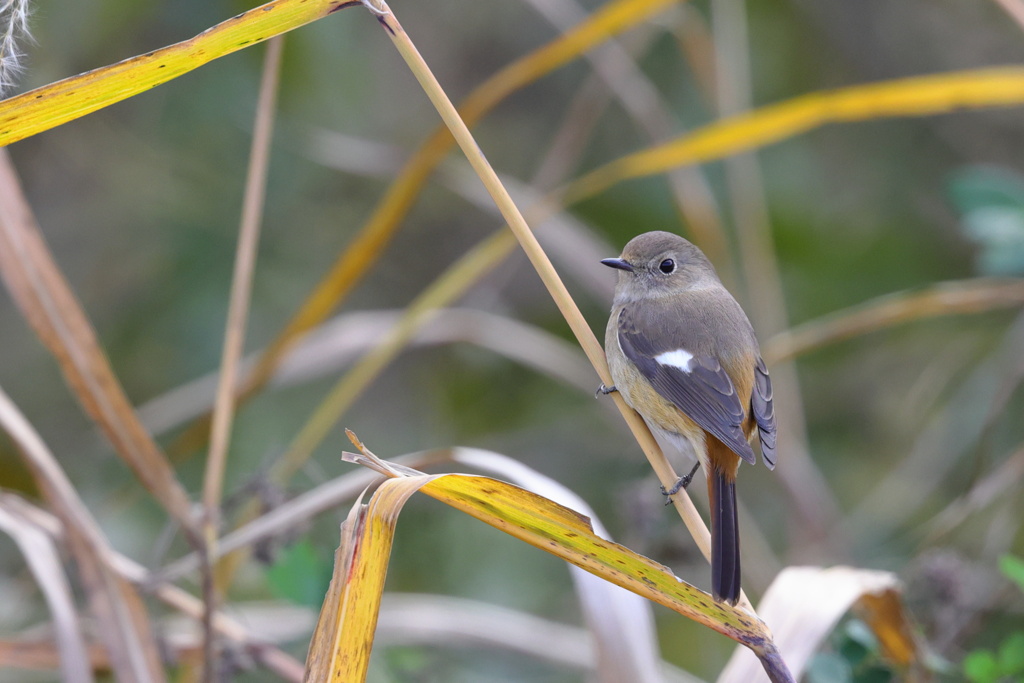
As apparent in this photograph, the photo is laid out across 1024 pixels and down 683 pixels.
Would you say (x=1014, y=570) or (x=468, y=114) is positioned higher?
(x=468, y=114)

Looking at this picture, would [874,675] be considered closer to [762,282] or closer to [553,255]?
[762,282]

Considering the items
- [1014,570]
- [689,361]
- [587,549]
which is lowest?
[587,549]

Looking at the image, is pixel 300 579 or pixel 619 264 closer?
pixel 300 579

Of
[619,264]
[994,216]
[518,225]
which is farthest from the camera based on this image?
[994,216]

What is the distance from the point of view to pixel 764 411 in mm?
2113

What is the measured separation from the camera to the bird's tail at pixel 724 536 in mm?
1454

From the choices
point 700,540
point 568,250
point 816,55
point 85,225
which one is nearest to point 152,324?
point 85,225

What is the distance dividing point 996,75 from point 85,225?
3.69 m

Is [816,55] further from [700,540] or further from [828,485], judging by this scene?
[700,540]

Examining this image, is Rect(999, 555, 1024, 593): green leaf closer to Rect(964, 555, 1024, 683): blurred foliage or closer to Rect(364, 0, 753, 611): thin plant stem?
Rect(964, 555, 1024, 683): blurred foliage

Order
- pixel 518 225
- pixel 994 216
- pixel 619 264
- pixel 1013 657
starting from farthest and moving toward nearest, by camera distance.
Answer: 1. pixel 994 216
2. pixel 619 264
3. pixel 1013 657
4. pixel 518 225

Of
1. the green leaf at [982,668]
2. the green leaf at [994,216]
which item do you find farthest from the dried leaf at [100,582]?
the green leaf at [994,216]

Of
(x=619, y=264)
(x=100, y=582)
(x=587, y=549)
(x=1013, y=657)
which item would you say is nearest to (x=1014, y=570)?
(x=1013, y=657)

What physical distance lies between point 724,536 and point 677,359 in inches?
25.5
